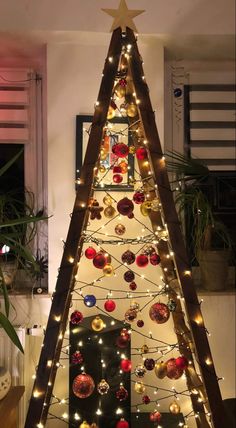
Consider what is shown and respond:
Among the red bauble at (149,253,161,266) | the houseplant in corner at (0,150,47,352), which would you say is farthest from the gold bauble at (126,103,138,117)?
the houseplant in corner at (0,150,47,352)

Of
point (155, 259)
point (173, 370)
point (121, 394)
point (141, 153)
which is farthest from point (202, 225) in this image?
point (121, 394)

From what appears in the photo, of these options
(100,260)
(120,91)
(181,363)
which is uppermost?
(120,91)

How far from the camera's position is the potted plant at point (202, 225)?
89.7 inches

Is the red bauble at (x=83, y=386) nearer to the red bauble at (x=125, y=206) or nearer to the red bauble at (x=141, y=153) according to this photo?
the red bauble at (x=125, y=206)

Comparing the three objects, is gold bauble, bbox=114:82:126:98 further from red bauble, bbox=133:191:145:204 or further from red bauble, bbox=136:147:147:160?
red bauble, bbox=133:191:145:204

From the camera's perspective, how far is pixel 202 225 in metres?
2.29

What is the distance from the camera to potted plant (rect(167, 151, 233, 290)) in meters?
2.28

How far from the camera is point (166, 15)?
225 centimetres

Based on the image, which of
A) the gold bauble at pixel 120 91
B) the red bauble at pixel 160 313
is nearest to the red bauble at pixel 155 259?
the red bauble at pixel 160 313

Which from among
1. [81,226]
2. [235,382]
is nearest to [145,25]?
[81,226]

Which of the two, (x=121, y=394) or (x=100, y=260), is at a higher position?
(x=100, y=260)

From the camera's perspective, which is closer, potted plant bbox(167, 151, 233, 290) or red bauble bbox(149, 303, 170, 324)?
red bauble bbox(149, 303, 170, 324)

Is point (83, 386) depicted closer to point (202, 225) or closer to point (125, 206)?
point (125, 206)

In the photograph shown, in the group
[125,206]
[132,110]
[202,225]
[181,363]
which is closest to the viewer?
[181,363]
